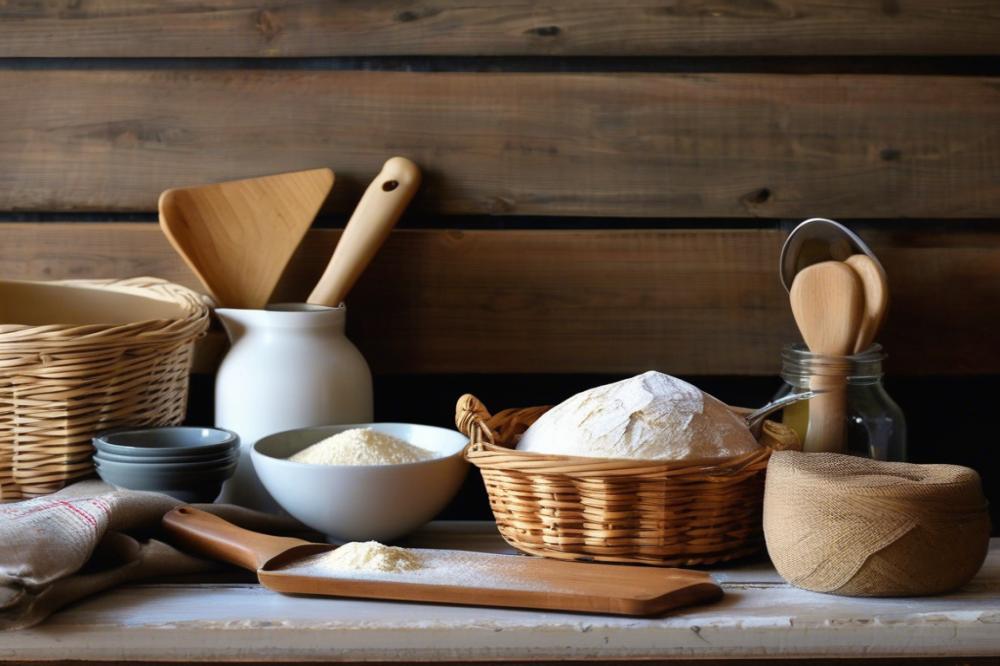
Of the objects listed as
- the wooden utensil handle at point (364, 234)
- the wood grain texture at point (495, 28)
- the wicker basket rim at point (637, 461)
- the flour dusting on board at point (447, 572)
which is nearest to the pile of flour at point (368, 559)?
the flour dusting on board at point (447, 572)

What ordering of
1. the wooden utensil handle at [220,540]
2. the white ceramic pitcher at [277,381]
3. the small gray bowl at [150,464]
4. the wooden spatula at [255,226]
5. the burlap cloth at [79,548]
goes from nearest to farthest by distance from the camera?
the burlap cloth at [79,548] → the wooden utensil handle at [220,540] → the small gray bowl at [150,464] → the white ceramic pitcher at [277,381] → the wooden spatula at [255,226]

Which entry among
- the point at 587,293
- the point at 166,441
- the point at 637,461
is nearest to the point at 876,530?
the point at 637,461

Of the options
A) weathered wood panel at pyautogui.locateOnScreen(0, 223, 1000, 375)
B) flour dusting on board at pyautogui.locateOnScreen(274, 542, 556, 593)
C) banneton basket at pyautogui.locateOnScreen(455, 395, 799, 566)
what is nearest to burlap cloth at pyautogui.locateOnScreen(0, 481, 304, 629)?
flour dusting on board at pyautogui.locateOnScreen(274, 542, 556, 593)

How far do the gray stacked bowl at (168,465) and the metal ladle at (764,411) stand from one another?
0.46 meters

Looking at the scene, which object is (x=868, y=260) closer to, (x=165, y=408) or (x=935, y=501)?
(x=935, y=501)

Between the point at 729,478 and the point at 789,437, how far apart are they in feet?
0.42

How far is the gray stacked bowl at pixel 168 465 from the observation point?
918mm

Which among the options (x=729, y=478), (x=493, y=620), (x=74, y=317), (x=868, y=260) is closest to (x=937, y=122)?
(x=868, y=260)

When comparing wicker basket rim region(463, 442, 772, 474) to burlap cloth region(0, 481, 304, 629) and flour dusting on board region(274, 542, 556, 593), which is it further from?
burlap cloth region(0, 481, 304, 629)

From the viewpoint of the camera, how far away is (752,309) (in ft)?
3.87

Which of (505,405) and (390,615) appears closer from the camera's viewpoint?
(390,615)

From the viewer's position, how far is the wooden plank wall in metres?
1.16

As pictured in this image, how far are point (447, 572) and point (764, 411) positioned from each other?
310mm

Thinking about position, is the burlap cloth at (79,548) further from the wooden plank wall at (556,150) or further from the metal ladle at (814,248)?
the metal ladle at (814,248)
